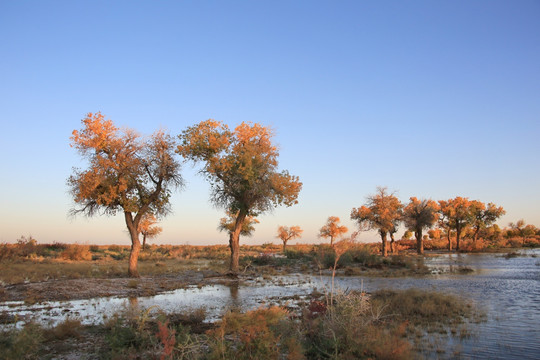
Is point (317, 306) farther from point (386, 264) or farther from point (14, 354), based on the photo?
point (386, 264)

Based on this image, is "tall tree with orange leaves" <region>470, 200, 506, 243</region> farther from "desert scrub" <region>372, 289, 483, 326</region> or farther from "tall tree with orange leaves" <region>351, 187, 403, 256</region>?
"desert scrub" <region>372, 289, 483, 326</region>

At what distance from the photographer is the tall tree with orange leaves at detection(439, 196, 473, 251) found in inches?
2525

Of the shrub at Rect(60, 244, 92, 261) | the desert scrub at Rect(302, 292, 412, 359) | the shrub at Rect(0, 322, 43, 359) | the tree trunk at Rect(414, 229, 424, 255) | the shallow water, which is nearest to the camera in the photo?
the shrub at Rect(0, 322, 43, 359)

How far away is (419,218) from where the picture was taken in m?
53.3

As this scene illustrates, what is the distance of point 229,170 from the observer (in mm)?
25797

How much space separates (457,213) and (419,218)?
52.0 feet

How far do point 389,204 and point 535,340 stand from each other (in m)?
40.0

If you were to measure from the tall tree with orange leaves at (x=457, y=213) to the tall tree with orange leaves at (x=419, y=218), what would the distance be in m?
11.9

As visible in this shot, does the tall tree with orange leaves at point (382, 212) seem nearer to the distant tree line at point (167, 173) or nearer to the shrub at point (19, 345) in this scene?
the distant tree line at point (167, 173)

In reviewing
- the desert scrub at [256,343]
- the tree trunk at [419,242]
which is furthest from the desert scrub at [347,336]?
the tree trunk at [419,242]

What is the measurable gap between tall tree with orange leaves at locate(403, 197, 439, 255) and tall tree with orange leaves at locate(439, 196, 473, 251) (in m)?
11.9

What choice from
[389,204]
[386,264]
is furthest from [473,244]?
[386,264]

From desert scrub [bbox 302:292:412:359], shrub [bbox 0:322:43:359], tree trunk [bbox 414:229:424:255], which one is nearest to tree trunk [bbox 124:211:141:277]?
shrub [bbox 0:322:43:359]

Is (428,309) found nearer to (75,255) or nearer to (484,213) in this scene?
(75,255)
